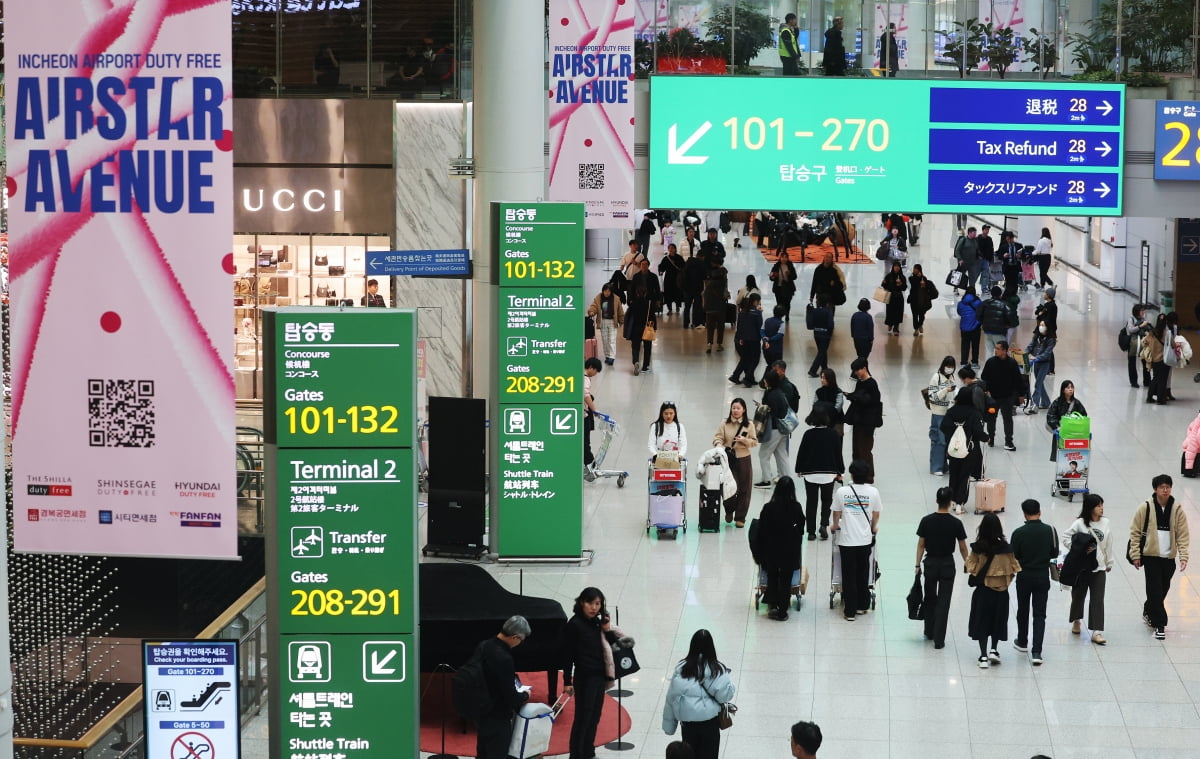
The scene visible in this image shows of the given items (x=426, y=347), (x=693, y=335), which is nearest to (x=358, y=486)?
(x=426, y=347)

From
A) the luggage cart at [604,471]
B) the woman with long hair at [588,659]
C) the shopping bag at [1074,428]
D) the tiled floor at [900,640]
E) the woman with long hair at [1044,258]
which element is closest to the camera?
the woman with long hair at [588,659]

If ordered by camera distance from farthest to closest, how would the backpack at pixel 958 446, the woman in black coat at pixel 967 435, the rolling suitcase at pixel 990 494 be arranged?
the woman in black coat at pixel 967 435, the backpack at pixel 958 446, the rolling suitcase at pixel 990 494

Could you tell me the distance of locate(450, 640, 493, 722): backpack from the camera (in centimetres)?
962

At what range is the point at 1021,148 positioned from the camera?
22078 millimetres

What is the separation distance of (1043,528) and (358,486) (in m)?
5.91

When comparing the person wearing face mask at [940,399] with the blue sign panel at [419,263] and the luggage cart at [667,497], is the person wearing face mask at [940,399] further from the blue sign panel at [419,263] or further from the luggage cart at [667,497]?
the blue sign panel at [419,263]

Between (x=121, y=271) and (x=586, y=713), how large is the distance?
5070 mm

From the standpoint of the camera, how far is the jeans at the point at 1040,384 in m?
22.4

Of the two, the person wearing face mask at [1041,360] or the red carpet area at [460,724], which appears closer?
the red carpet area at [460,724]

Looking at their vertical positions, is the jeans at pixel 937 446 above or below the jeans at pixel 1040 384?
below

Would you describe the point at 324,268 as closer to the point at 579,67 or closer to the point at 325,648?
the point at 579,67

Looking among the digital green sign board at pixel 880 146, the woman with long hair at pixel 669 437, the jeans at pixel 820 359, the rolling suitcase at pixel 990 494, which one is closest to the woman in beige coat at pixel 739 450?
the woman with long hair at pixel 669 437

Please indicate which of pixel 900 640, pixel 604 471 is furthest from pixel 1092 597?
pixel 604 471

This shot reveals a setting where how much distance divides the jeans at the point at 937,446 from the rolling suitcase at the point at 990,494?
141 cm
